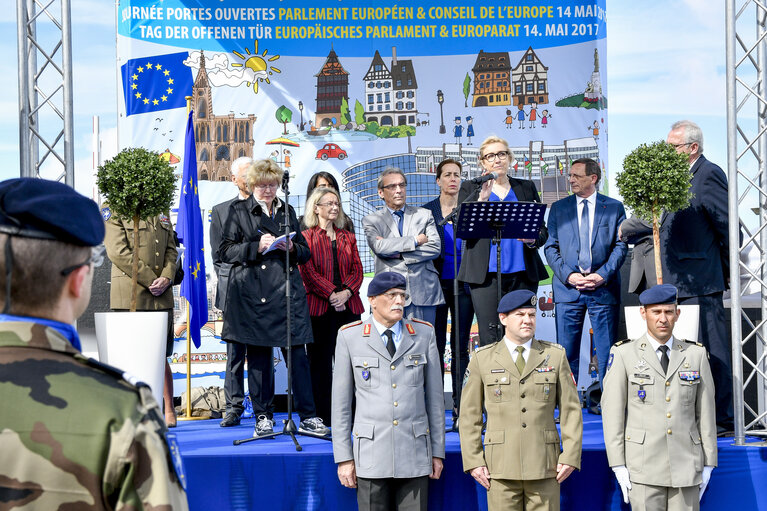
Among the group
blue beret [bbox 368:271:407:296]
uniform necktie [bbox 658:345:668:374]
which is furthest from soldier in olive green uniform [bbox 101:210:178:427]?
uniform necktie [bbox 658:345:668:374]

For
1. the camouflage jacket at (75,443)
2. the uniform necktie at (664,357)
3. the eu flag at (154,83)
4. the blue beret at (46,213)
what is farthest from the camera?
the eu flag at (154,83)

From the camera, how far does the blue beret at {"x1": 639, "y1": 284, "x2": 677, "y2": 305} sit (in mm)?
4641

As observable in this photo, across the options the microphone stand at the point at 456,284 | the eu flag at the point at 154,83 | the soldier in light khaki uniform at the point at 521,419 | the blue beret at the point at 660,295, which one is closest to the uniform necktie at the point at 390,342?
the soldier in light khaki uniform at the point at 521,419

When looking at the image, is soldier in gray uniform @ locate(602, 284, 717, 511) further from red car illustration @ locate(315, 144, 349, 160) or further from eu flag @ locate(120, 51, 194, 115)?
eu flag @ locate(120, 51, 194, 115)

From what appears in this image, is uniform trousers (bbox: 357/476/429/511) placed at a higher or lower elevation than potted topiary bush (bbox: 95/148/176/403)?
lower

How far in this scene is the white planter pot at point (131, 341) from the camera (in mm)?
Result: 4809

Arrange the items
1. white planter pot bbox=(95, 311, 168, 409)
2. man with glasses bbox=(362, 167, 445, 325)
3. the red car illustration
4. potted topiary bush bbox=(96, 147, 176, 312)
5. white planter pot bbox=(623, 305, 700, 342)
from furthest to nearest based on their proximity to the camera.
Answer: the red car illustration < man with glasses bbox=(362, 167, 445, 325) < potted topiary bush bbox=(96, 147, 176, 312) < white planter pot bbox=(623, 305, 700, 342) < white planter pot bbox=(95, 311, 168, 409)

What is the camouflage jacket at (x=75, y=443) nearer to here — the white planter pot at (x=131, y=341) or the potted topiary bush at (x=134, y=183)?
the white planter pot at (x=131, y=341)

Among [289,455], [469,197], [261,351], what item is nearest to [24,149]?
[261,351]

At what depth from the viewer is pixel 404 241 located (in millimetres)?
5930

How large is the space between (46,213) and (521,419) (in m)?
3.38

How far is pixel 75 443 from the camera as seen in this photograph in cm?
137

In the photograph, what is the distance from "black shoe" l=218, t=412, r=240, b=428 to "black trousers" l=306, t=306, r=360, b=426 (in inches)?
23.8

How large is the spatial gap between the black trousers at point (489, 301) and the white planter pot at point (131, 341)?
7.74ft
